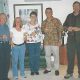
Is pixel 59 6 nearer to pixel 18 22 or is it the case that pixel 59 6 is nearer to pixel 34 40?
pixel 34 40

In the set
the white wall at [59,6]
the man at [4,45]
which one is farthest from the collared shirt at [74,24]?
the white wall at [59,6]

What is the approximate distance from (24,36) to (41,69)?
4.74 ft

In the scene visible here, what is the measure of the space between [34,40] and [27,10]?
2108mm

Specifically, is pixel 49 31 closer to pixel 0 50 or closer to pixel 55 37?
pixel 55 37

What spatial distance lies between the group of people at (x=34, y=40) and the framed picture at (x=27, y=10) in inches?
72.4

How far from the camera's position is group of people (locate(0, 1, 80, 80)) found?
5.29 meters

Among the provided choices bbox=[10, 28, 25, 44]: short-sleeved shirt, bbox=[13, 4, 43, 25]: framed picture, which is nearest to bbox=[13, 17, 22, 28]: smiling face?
bbox=[10, 28, 25, 44]: short-sleeved shirt

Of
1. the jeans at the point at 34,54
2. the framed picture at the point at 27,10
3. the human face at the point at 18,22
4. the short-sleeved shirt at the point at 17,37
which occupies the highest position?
the framed picture at the point at 27,10

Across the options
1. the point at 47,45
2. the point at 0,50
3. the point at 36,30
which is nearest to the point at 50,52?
the point at 47,45

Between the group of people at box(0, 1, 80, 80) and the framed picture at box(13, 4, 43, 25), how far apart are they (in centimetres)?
184

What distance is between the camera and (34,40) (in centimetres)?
583

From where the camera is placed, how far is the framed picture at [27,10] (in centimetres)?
772

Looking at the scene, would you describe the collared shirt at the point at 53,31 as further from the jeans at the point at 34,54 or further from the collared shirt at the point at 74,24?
the collared shirt at the point at 74,24

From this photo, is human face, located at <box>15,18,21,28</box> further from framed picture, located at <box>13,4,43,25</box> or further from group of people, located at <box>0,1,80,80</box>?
framed picture, located at <box>13,4,43,25</box>
